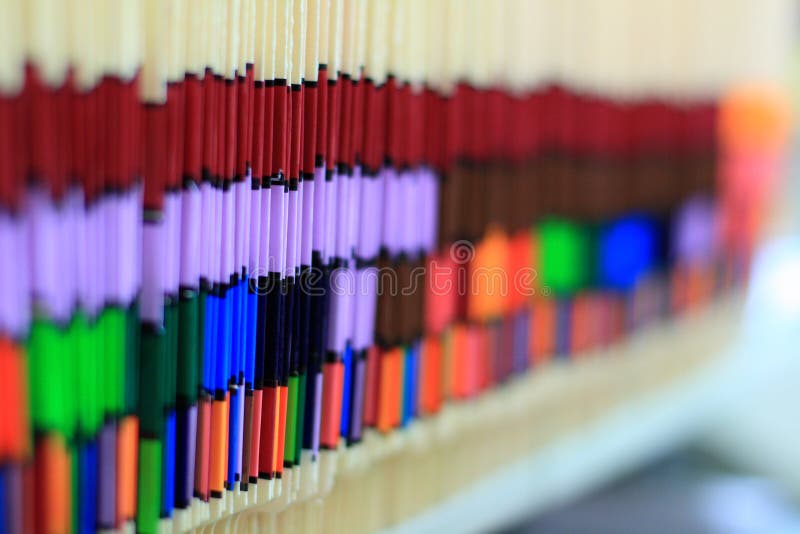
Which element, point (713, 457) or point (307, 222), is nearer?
point (307, 222)

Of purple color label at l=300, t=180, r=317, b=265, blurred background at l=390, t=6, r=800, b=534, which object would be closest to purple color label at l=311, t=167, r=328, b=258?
purple color label at l=300, t=180, r=317, b=265

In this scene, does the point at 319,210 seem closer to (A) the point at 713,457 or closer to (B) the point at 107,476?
(B) the point at 107,476

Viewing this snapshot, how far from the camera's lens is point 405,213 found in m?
1.08

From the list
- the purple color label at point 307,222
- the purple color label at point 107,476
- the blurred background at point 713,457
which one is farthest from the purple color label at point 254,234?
the blurred background at point 713,457

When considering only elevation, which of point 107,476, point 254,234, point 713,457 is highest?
Answer: point 254,234

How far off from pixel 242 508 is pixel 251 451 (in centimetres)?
Answer: 6

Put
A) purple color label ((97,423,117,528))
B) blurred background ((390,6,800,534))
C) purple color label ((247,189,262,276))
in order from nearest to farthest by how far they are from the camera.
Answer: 1. purple color label ((97,423,117,528))
2. purple color label ((247,189,262,276))
3. blurred background ((390,6,800,534))

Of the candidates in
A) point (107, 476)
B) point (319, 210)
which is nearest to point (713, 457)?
point (319, 210)

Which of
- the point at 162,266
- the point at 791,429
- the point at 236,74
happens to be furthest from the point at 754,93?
the point at 162,266

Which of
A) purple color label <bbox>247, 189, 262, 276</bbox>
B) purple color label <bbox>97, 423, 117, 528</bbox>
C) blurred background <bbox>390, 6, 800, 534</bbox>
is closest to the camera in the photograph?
purple color label <bbox>97, 423, 117, 528</bbox>

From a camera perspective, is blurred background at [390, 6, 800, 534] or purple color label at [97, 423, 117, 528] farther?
blurred background at [390, 6, 800, 534]

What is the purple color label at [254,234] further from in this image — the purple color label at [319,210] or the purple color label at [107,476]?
the purple color label at [107,476]

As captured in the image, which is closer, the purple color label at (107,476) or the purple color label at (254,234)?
the purple color label at (107,476)

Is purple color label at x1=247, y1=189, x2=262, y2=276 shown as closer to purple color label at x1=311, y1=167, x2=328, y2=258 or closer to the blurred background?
purple color label at x1=311, y1=167, x2=328, y2=258
